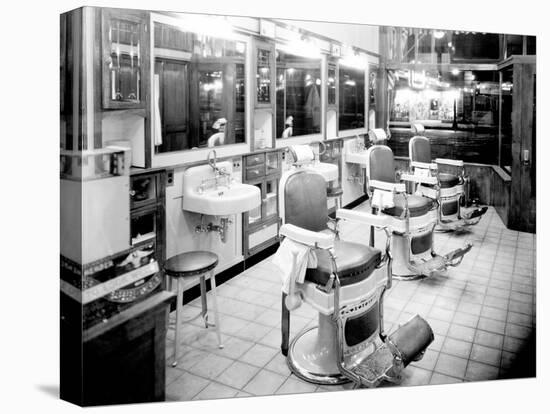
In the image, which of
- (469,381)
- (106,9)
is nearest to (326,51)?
(106,9)

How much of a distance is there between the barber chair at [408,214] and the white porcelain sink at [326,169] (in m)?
0.20

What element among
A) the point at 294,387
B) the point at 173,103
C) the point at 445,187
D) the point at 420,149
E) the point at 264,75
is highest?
the point at 264,75

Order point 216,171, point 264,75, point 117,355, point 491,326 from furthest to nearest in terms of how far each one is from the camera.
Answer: point 264,75
point 216,171
point 491,326
point 117,355

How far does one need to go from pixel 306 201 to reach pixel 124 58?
114 centimetres

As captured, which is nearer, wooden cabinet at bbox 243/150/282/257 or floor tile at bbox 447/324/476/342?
floor tile at bbox 447/324/476/342

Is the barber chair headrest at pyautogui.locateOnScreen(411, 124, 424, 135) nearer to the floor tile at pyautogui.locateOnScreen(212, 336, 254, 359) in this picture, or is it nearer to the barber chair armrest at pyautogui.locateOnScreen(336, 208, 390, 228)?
the barber chair armrest at pyautogui.locateOnScreen(336, 208, 390, 228)

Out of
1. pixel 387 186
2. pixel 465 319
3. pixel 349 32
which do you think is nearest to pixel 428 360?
pixel 465 319

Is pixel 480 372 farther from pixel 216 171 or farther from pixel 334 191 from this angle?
pixel 216 171

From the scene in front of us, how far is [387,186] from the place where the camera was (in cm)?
284

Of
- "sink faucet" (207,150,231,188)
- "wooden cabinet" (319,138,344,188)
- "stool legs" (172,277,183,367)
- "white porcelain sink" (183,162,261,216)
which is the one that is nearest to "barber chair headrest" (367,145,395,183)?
"wooden cabinet" (319,138,344,188)

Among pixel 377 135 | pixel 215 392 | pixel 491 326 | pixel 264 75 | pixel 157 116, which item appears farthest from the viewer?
pixel 264 75

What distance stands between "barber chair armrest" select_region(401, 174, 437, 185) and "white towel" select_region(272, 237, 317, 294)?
31.8 inches

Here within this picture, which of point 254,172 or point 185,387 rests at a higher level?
point 254,172

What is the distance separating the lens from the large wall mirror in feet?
8.13
